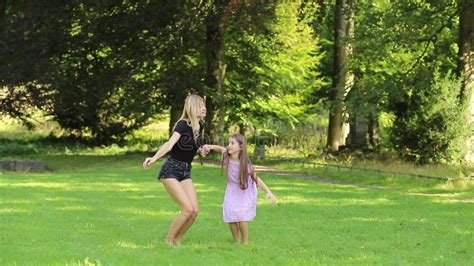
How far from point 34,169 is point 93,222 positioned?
56.2 feet

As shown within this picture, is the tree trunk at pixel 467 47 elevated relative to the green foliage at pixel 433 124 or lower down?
elevated

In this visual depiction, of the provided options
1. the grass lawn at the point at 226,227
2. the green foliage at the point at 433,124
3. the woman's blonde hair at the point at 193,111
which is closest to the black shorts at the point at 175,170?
the woman's blonde hair at the point at 193,111

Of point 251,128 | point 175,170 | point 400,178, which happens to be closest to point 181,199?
point 175,170

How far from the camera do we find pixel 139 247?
11227 mm

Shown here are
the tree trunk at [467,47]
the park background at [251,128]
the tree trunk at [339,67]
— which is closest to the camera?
the park background at [251,128]

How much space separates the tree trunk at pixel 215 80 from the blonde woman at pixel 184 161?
73.6 ft

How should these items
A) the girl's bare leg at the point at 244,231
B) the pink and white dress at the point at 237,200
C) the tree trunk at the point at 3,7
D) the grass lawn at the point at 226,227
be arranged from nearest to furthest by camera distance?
the grass lawn at the point at 226,227 < the pink and white dress at the point at 237,200 < the girl's bare leg at the point at 244,231 < the tree trunk at the point at 3,7

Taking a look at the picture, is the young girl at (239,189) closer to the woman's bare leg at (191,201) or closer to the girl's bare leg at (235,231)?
the girl's bare leg at (235,231)

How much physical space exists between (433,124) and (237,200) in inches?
709

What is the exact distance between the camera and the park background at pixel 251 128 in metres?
12.3

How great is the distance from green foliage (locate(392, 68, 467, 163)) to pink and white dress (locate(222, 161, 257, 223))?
17.6 m

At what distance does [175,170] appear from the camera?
1145 centimetres

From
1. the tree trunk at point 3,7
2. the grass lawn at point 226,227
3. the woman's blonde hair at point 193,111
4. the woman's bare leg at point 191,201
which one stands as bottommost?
the grass lawn at point 226,227

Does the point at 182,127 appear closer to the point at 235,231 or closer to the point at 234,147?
the point at 234,147
